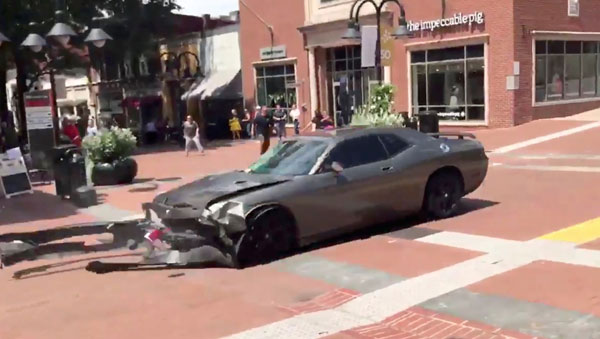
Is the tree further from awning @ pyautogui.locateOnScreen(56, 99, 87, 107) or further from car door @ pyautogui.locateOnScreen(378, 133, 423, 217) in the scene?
awning @ pyautogui.locateOnScreen(56, 99, 87, 107)

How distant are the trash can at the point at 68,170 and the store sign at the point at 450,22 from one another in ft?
50.0

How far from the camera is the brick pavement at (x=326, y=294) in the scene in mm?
5492

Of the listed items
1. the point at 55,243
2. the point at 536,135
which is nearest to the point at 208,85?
the point at 536,135

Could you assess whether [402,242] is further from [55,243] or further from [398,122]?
[398,122]

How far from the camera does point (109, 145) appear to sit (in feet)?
53.4

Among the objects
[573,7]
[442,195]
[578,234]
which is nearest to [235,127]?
[573,7]

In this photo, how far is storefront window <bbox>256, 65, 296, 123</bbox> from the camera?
3319 centimetres

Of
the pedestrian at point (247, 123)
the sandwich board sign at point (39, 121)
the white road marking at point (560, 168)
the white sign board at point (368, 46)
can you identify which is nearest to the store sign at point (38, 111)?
the sandwich board sign at point (39, 121)

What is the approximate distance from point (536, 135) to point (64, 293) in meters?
17.5

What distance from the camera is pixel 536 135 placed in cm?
2131

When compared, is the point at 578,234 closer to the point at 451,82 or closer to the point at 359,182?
the point at 359,182

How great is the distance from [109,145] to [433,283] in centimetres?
1151

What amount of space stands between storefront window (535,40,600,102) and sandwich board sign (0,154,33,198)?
17790 millimetres

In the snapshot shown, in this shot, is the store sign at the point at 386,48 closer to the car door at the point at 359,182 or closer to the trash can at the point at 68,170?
the trash can at the point at 68,170
